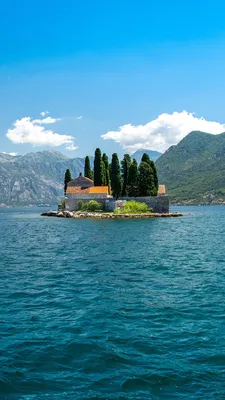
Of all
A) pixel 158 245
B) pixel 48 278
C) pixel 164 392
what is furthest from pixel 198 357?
pixel 158 245

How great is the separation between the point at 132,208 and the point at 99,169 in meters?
16.6

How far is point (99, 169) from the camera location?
9788 cm

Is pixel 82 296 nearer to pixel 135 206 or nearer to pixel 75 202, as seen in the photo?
pixel 135 206

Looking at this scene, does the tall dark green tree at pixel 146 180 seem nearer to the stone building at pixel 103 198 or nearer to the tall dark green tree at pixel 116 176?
the stone building at pixel 103 198

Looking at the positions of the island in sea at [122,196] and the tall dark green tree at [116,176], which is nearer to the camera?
the island in sea at [122,196]

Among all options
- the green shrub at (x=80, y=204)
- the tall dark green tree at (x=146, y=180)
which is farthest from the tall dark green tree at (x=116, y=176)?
the green shrub at (x=80, y=204)

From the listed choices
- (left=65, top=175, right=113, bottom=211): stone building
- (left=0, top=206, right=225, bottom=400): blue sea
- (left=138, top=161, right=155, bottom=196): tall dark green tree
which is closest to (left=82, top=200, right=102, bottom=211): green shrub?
(left=65, top=175, right=113, bottom=211): stone building

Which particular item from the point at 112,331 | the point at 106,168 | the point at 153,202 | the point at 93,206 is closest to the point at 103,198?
the point at 93,206

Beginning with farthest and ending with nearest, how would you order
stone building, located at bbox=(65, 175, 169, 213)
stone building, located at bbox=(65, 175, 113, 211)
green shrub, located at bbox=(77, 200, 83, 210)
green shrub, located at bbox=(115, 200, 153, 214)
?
green shrub, located at bbox=(77, 200, 83, 210) < stone building, located at bbox=(65, 175, 113, 211) < stone building, located at bbox=(65, 175, 169, 213) < green shrub, located at bbox=(115, 200, 153, 214)

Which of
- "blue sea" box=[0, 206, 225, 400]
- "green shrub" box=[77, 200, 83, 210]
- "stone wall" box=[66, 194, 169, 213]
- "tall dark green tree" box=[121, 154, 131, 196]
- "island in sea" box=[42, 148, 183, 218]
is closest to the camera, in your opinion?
"blue sea" box=[0, 206, 225, 400]

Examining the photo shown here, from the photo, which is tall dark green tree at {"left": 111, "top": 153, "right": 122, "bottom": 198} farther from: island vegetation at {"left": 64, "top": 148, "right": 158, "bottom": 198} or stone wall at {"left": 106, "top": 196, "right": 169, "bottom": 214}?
stone wall at {"left": 106, "top": 196, "right": 169, "bottom": 214}

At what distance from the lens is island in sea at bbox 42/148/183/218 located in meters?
88.5

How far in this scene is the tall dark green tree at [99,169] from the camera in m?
96.7

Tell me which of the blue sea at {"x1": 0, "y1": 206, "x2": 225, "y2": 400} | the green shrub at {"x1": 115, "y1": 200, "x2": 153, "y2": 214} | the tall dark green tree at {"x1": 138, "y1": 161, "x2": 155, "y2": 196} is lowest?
the blue sea at {"x1": 0, "y1": 206, "x2": 225, "y2": 400}
